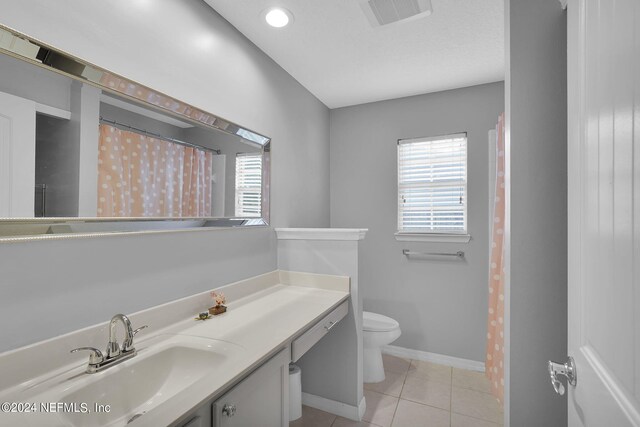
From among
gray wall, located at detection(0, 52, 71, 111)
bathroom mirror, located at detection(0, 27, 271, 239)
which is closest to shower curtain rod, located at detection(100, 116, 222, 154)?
bathroom mirror, located at detection(0, 27, 271, 239)

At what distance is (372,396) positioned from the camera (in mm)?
2258

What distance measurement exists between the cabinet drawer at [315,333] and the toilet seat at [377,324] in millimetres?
513

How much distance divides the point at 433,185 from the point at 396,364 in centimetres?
169

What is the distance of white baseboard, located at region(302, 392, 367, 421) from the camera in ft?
6.60

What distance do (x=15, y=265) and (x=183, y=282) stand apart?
2.14 ft

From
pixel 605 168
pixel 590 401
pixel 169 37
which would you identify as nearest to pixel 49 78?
pixel 169 37

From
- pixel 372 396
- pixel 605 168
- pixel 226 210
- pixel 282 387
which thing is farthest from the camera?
pixel 372 396

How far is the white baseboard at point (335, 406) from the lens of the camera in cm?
201

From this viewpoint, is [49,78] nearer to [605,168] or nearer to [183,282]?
[183,282]

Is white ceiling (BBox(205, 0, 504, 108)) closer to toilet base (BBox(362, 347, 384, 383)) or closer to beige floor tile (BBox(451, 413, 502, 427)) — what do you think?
toilet base (BBox(362, 347, 384, 383))

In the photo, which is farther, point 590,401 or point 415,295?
point 415,295

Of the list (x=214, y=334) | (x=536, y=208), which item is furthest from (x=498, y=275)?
(x=214, y=334)

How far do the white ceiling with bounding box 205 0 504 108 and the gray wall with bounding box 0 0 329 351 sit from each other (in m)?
0.17

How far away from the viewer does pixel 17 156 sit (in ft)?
3.16
